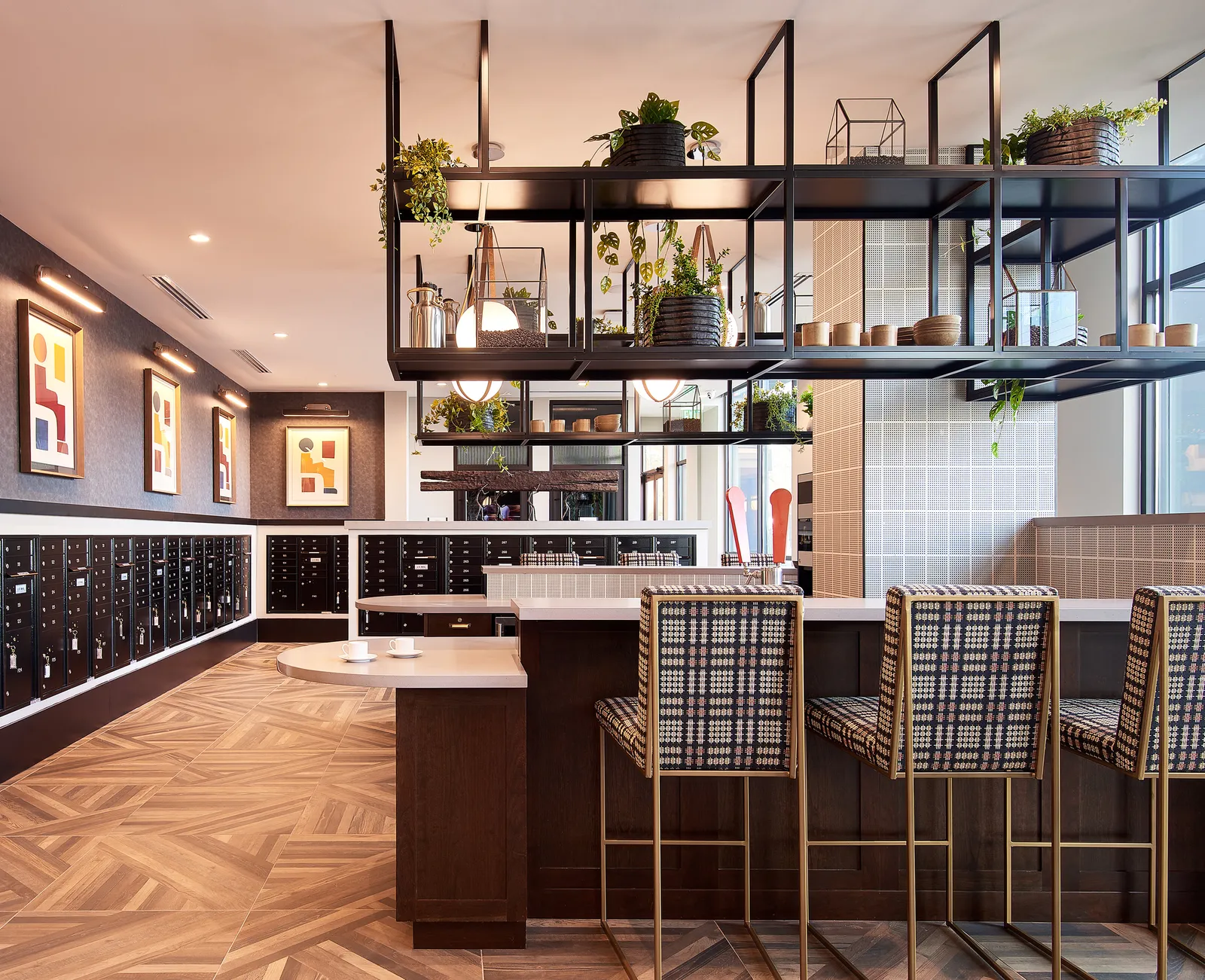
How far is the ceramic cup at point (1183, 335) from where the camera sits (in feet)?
9.73

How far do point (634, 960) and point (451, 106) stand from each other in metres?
3.13

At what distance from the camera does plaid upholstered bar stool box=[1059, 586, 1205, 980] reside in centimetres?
201

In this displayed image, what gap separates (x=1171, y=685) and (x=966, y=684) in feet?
1.47

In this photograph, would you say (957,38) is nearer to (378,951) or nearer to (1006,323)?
(1006,323)

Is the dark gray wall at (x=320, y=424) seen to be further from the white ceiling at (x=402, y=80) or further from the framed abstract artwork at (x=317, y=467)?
the white ceiling at (x=402, y=80)

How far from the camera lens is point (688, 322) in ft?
9.87

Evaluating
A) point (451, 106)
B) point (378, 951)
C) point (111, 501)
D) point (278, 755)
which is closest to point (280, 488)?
point (111, 501)

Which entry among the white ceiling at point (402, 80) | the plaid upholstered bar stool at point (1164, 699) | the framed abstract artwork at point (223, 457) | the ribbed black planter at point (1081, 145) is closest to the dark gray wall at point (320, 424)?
the framed abstract artwork at point (223, 457)

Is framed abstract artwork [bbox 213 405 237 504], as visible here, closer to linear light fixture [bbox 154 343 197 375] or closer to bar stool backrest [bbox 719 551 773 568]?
linear light fixture [bbox 154 343 197 375]

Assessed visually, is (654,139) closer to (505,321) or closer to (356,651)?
(505,321)

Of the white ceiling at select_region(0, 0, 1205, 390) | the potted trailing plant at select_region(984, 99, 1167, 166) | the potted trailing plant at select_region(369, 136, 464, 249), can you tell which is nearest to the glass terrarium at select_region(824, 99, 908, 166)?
the white ceiling at select_region(0, 0, 1205, 390)

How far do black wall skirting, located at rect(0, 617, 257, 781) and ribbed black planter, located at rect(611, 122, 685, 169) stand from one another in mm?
3825

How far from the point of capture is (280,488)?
10.6 meters

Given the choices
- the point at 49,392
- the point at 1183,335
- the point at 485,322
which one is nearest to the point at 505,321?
the point at 485,322
